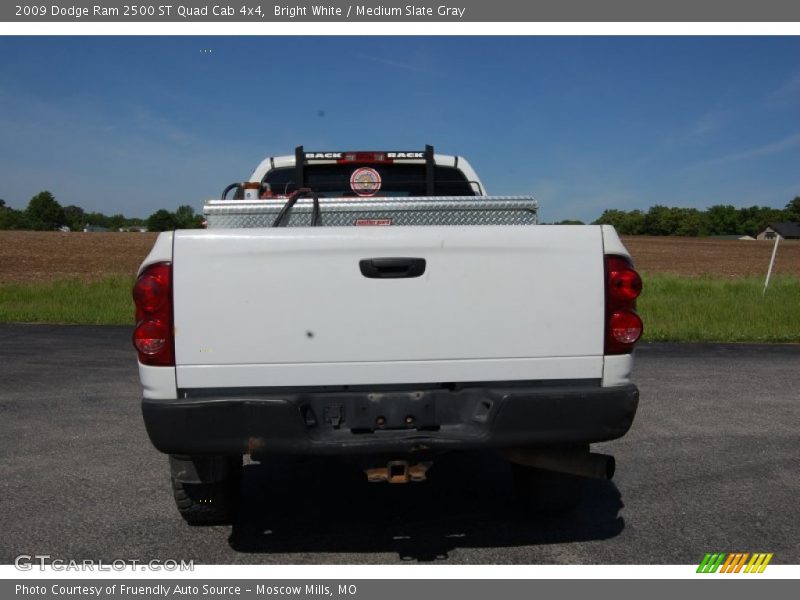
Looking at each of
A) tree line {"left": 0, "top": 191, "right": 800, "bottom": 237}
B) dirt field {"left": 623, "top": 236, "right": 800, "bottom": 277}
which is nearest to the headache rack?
dirt field {"left": 623, "top": 236, "right": 800, "bottom": 277}

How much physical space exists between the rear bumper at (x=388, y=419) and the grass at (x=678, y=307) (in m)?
9.07

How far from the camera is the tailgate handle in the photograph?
315 cm

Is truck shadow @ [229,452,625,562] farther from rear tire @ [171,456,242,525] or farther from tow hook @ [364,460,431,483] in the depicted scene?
tow hook @ [364,460,431,483]

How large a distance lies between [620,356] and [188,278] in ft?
5.90

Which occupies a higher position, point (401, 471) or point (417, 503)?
point (401, 471)

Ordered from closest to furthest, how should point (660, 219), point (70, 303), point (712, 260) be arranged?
point (70, 303) < point (712, 260) < point (660, 219)

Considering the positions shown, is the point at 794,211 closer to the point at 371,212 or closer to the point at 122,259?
the point at 122,259

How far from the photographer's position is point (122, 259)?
138ft

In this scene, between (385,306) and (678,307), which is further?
(678,307)

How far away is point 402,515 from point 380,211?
1647 millimetres

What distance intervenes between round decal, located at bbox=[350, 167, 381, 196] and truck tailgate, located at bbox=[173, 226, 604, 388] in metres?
3.32

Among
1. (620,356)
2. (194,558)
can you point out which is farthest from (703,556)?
(194,558)

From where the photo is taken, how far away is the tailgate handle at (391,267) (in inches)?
124

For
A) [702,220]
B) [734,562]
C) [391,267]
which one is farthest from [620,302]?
[702,220]
